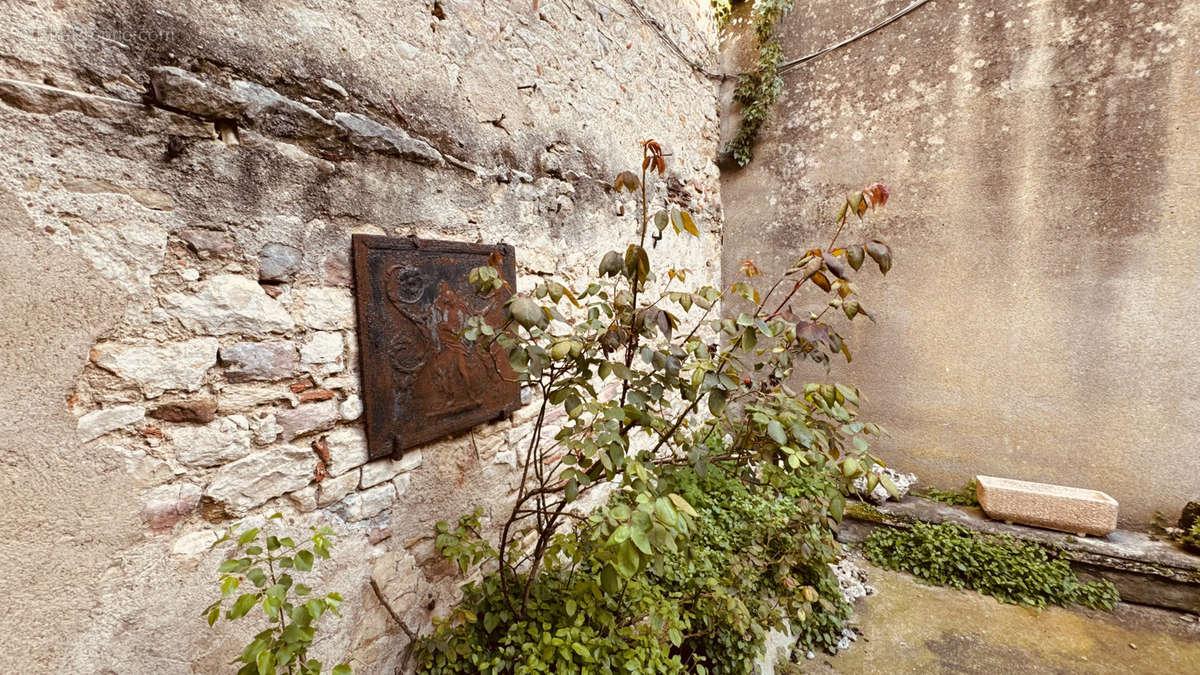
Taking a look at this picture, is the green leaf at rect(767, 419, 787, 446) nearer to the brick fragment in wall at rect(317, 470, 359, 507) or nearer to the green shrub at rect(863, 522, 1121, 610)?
the brick fragment in wall at rect(317, 470, 359, 507)

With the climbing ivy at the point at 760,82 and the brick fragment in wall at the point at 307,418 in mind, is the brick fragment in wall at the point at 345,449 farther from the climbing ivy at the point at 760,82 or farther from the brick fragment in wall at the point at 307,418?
the climbing ivy at the point at 760,82

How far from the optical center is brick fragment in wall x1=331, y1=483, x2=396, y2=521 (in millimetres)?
1452

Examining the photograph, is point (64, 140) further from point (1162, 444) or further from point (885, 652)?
point (1162, 444)

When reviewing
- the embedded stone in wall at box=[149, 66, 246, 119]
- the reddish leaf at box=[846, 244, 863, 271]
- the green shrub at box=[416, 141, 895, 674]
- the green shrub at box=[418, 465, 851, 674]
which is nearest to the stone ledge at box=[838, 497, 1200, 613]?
the green shrub at box=[418, 465, 851, 674]

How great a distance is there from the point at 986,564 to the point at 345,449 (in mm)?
3839

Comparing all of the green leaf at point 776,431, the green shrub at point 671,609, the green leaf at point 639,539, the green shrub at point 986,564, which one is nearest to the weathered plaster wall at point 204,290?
the green shrub at point 671,609

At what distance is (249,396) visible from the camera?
1.24 m

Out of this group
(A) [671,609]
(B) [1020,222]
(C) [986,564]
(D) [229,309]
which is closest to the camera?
(D) [229,309]

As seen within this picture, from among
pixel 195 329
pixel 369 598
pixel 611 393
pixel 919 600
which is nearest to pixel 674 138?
pixel 611 393

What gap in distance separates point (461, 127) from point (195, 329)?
3.71 ft

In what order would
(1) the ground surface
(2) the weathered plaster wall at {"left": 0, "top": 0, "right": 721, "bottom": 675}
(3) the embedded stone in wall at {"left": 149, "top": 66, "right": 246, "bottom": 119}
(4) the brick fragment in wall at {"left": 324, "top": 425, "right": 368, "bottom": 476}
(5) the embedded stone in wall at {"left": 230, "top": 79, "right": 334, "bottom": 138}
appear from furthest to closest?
1. (1) the ground surface
2. (4) the brick fragment in wall at {"left": 324, "top": 425, "right": 368, "bottom": 476}
3. (5) the embedded stone in wall at {"left": 230, "top": 79, "right": 334, "bottom": 138}
4. (3) the embedded stone in wall at {"left": 149, "top": 66, "right": 246, "bottom": 119}
5. (2) the weathered plaster wall at {"left": 0, "top": 0, "right": 721, "bottom": 675}

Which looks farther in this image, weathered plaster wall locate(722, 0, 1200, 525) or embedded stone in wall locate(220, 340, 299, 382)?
weathered plaster wall locate(722, 0, 1200, 525)

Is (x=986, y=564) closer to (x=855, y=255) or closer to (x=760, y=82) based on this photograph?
(x=855, y=255)

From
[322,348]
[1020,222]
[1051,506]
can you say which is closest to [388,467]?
[322,348]
